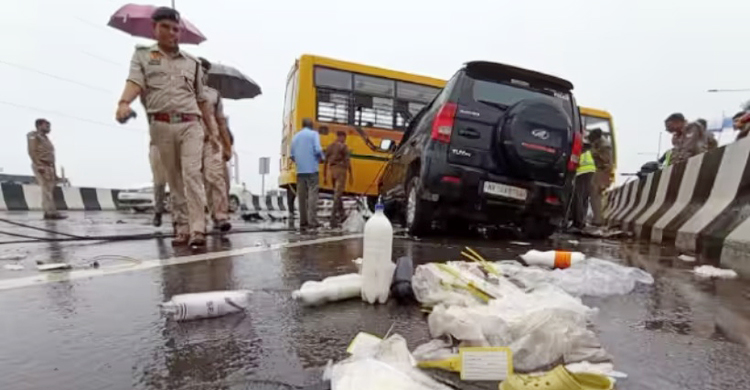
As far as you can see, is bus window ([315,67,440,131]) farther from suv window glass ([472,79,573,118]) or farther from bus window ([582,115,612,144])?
suv window glass ([472,79,573,118])

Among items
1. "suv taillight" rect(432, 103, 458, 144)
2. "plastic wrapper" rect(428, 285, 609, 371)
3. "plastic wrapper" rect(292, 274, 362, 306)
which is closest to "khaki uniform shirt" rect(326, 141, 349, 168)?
"suv taillight" rect(432, 103, 458, 144)

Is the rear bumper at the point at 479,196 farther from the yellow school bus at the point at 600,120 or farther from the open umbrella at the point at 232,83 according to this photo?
the yellow school bus at the point at 600,120

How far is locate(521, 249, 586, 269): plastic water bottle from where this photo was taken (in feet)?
10.9

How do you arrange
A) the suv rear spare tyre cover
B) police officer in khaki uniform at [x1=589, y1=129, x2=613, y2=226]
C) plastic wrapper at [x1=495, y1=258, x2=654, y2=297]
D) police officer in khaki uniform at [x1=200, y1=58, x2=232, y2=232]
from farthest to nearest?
police officer in khaki uniform at [x1=589, y1=129, x2=613, y2=226] < police officer in khaki uniform at [x1=200, y1=58, x2=232, y2=232] < the suv rear spare tyre cover < plastic wrapper at [x1=495, y1=258, x2=654, y2=297]

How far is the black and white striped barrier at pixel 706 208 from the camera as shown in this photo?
4.38m

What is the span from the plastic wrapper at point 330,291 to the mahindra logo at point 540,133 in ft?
11.3

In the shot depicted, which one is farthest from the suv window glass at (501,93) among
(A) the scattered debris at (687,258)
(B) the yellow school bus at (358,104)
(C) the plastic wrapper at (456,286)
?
(B) the yellow school bus at (358,104)

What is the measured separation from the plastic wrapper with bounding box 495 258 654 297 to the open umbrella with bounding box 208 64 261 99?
9.63m

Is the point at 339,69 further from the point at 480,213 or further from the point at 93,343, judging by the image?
the point at 93,343

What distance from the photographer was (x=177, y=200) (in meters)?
5.06

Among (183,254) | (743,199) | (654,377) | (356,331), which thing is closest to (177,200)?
(183,254)

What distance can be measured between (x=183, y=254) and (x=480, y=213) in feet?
10.6

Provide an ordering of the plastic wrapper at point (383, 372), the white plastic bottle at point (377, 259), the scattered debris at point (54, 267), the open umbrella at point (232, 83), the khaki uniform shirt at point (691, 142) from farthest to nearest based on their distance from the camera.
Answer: the open umbrella at point (232, 83), the khaki uniform shirt at point (691, 142), the scattered debris at point (54, 267), the white plastic bottle at point (377, 259), the plastic wrapper at point (383, 372)

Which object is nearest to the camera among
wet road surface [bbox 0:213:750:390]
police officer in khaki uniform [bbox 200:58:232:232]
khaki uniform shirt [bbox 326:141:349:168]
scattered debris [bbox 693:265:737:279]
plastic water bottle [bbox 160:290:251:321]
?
wet road surface [bbox 0:213:750:390]
